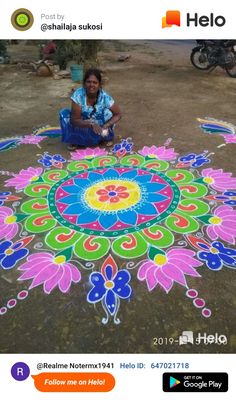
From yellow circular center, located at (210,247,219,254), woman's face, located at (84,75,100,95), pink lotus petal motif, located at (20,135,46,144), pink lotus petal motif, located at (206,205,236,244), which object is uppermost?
Answer: woman's face, located at (84,75,100,95)

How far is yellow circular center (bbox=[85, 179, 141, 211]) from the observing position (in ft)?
12.4

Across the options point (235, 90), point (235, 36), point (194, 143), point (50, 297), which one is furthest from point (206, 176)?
point (235, 90)

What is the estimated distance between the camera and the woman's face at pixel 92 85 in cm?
468

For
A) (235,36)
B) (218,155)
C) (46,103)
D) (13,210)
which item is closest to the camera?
(13,210)

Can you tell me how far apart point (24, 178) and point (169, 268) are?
2214mm

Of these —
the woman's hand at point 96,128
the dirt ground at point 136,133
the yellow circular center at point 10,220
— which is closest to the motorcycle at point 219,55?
the dirt ground at point 136,133

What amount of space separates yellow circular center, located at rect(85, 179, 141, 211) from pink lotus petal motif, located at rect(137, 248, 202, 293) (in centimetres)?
87

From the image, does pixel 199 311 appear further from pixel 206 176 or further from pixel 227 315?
pixel 206 176

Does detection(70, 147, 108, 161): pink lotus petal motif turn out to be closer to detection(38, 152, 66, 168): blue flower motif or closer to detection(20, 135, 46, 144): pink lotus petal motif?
detection(38, 152, 66, 168): blue flower motif

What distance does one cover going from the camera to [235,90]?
7402 mm

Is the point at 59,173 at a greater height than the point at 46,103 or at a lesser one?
lesser

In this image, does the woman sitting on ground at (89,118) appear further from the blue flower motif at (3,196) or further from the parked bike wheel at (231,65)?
the parked bike wheel at (231,65)

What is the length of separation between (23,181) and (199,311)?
260 cm

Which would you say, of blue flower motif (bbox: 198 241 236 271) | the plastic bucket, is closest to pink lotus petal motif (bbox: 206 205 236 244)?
blue flower motif (bbox: 198 241 236 271)
